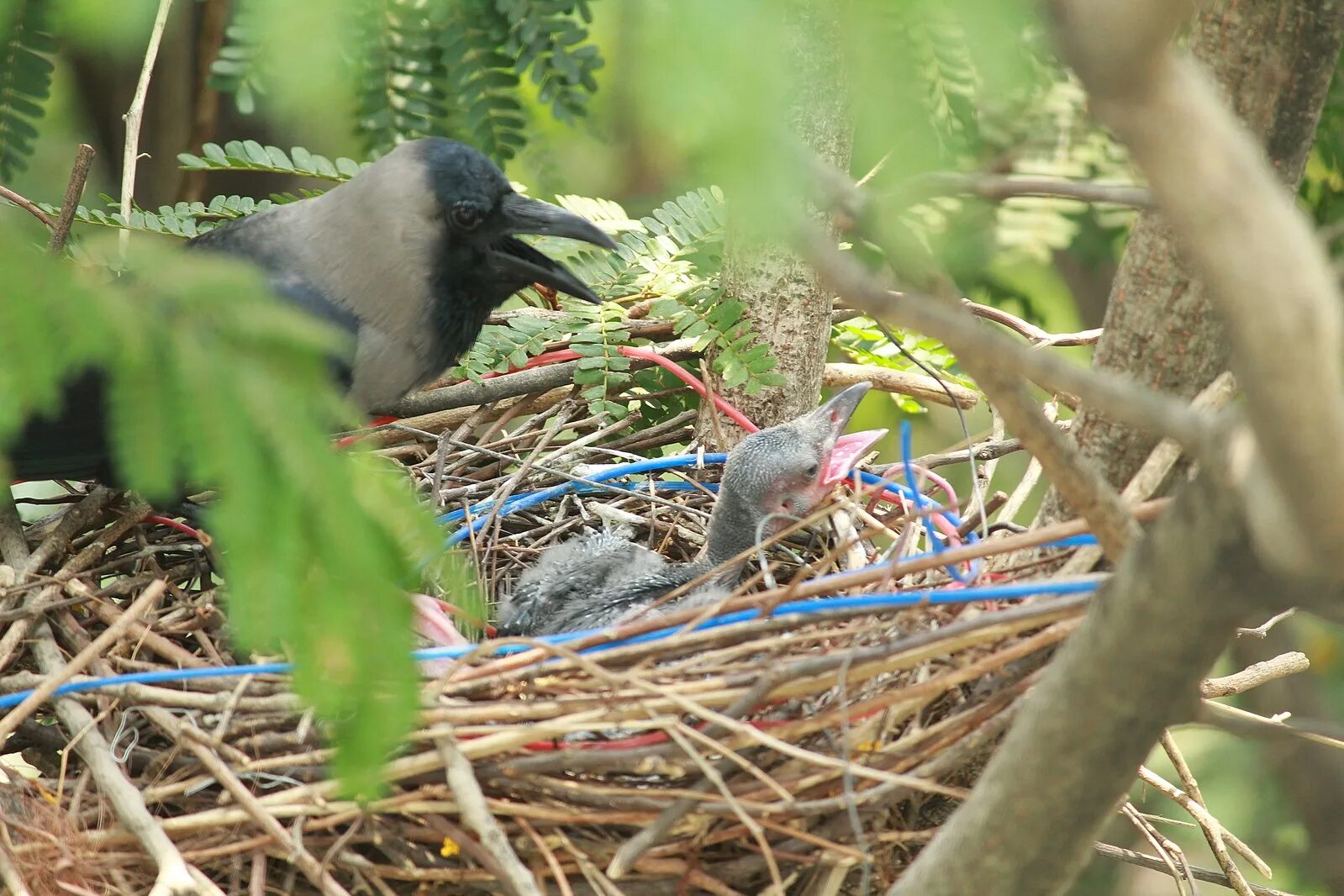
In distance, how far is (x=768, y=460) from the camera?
2998 mm

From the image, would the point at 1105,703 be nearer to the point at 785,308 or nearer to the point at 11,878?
the point at 11,878

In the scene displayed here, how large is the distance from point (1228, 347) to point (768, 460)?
1162mm

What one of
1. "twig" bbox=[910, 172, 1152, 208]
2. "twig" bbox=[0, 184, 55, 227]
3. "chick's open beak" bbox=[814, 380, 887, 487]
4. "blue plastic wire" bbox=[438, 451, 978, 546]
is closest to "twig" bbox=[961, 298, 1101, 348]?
"chick's open beak" bbox=[814, 380, 887, 487]

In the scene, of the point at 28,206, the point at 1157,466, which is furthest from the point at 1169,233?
the point at 28,206

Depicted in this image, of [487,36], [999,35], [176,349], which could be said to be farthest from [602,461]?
[999,35]

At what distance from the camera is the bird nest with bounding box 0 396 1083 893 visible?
6.71ft

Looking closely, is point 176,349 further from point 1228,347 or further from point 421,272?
point 421,272

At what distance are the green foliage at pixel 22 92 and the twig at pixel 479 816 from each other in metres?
2.67

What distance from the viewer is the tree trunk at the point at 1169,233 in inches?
77.1

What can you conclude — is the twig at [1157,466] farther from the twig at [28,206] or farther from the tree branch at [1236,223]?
the twig at [28,206]

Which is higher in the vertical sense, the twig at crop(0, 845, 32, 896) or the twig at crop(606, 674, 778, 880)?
the twig at crop(606, 674, 778, 880)

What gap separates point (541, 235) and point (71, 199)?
3.64 ft

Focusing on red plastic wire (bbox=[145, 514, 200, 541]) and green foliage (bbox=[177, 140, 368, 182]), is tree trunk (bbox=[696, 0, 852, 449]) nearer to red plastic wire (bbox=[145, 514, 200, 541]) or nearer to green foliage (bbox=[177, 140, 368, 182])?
green foliage (bbox=[177, 140, 368, 182])

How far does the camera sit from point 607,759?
82.8 inches
